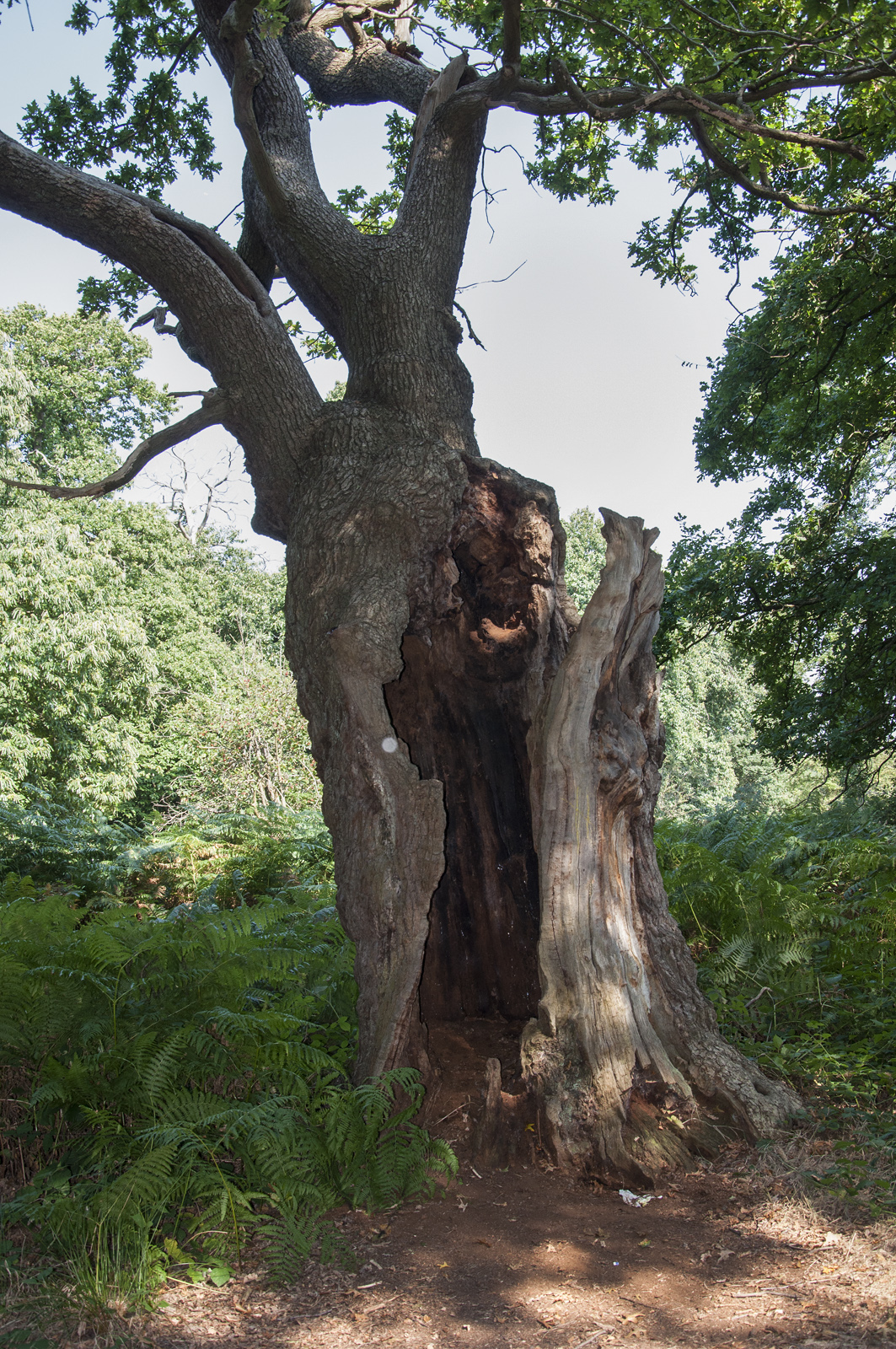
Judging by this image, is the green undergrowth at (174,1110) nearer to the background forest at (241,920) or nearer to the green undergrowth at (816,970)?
the background forest at (241,920)

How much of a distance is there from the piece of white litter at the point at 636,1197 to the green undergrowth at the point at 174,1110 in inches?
26.6

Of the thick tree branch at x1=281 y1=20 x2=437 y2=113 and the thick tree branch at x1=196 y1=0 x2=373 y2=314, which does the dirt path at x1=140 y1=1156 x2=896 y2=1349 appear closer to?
the thick tree branch at x1=196 y1=0 x2=373 y2=314

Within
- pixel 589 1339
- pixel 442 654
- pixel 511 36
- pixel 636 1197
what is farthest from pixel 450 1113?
pixel 511 36

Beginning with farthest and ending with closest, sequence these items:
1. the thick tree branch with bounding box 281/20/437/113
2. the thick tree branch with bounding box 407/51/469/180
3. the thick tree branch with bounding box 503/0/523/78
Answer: the thick tree branch with bounding box 281/20/437/113 → the thick tree branch with bounding box 407/51/469/180 → the thick tree branch with bounding box 503/0/523/78

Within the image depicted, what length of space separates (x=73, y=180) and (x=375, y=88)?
10.9ft

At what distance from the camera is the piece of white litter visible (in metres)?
3.14

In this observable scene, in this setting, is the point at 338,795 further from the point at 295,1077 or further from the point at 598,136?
the point at 598,136

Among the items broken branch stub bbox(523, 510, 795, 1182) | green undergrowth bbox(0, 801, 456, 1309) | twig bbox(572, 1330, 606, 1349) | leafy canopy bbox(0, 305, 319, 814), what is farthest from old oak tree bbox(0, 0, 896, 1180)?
leafy canopy bbox(0, 305, 319, 814)

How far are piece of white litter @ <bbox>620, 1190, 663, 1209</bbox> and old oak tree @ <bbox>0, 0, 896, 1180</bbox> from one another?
7 cm

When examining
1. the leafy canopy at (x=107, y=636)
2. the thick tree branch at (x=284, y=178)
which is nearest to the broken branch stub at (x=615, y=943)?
the thick tree branch at (x=284, y=178)

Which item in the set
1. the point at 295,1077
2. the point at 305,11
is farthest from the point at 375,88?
the point at 295,1077

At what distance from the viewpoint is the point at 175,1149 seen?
2.97 meters

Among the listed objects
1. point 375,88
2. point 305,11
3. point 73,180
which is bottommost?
point 73,180

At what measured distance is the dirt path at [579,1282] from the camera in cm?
240
